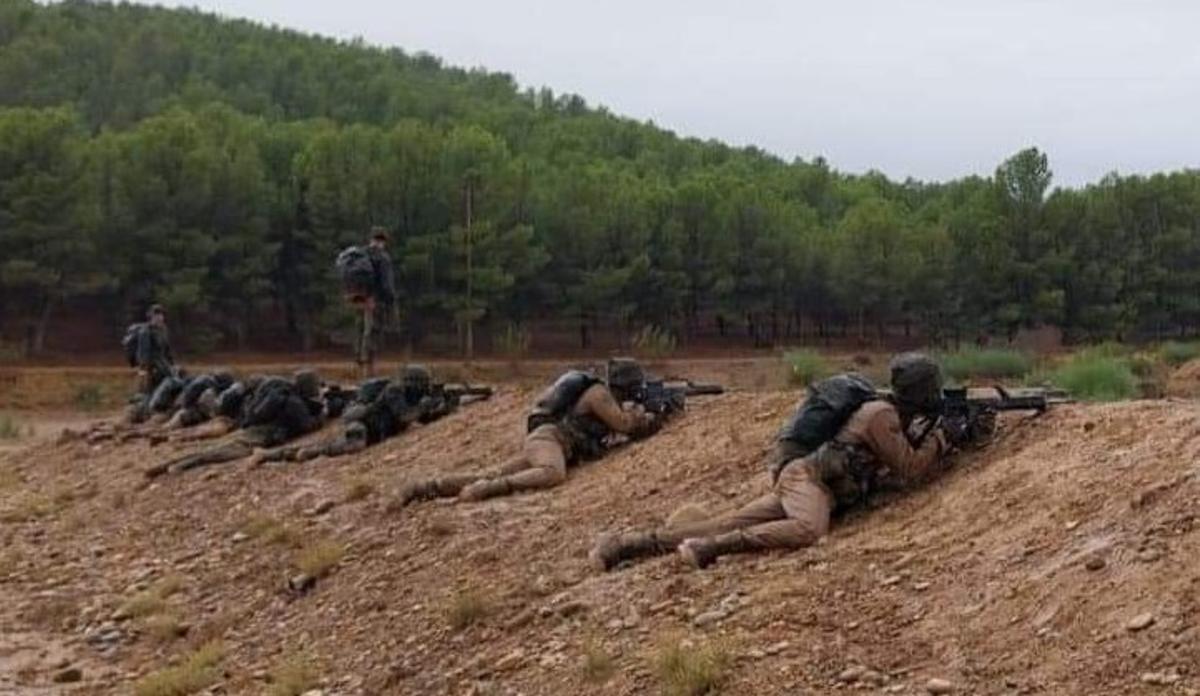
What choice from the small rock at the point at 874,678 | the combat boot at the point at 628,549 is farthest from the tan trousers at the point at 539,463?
the small rock at the point at 874,678

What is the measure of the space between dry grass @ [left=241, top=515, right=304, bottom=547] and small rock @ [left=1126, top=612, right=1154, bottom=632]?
7.78 m

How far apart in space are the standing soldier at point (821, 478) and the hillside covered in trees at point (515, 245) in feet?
109

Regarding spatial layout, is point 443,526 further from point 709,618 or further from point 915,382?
point 709,618

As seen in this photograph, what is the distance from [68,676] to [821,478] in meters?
5.08

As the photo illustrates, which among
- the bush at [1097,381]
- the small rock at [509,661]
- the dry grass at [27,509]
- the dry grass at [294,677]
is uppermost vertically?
the bush at [1097,381]

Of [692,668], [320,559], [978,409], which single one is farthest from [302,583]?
[692,668]

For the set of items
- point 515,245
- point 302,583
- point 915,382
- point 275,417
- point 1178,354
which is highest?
point 515,245

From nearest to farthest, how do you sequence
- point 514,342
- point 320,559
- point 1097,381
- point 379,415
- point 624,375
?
point 320,559 → point 624,375 → point 1097,381 → point 379,415 → point 514,342

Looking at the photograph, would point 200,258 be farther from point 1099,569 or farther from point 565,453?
point 1099,569

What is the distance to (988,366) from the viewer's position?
2350 cm

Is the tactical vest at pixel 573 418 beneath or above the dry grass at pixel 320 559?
above

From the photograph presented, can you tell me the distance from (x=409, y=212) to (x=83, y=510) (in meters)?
33.4

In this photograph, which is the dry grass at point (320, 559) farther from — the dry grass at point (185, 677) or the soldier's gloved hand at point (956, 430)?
the soldier's gloved hand at point (956, 430)

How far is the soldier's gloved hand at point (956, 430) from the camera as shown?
9.68 m
